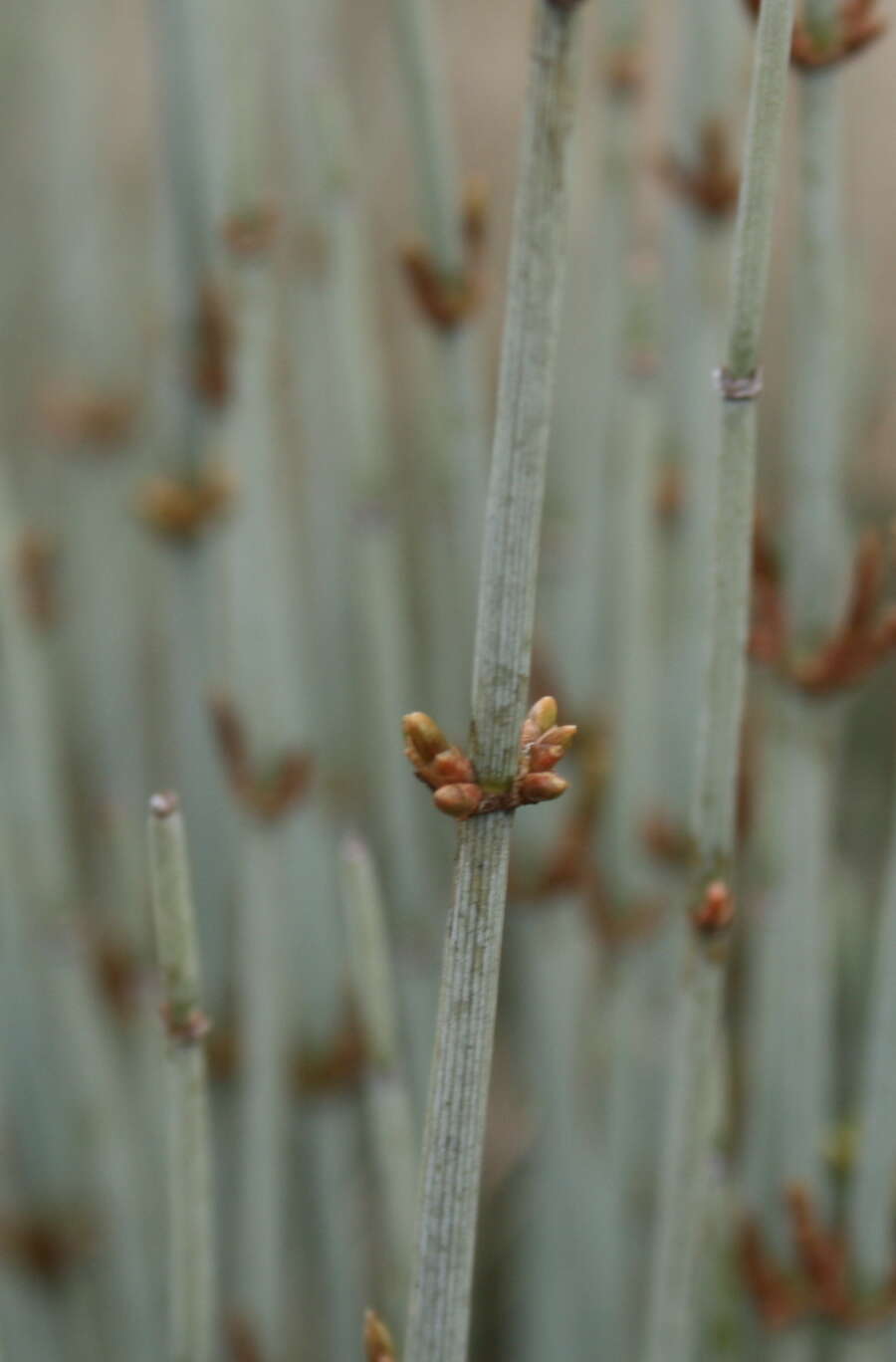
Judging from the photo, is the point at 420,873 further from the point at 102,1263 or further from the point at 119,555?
the point at 119,555

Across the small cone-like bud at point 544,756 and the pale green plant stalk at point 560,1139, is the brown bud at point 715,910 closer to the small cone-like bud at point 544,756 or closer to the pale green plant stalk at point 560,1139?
the small cone-like bud at point 544,756

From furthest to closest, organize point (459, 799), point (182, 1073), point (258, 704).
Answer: point (258, 704)
point (182, 1073)
point (459, 799)

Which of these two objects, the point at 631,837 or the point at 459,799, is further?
the point at 631,837

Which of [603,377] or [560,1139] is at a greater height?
[603,377]

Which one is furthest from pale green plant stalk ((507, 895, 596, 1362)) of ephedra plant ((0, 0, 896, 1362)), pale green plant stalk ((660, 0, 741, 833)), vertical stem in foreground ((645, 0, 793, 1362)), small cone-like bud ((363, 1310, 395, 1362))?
small cone-like bud ((363, 1310, 395, 1362))

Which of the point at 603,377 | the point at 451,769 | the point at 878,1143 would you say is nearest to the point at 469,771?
the point at 451,769

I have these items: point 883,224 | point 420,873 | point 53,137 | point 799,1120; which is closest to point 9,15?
point 53,137

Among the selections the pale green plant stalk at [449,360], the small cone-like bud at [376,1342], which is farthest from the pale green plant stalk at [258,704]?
the small cone-like bud at [376,1342]

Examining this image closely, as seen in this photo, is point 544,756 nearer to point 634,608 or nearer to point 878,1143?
point 878,1143
